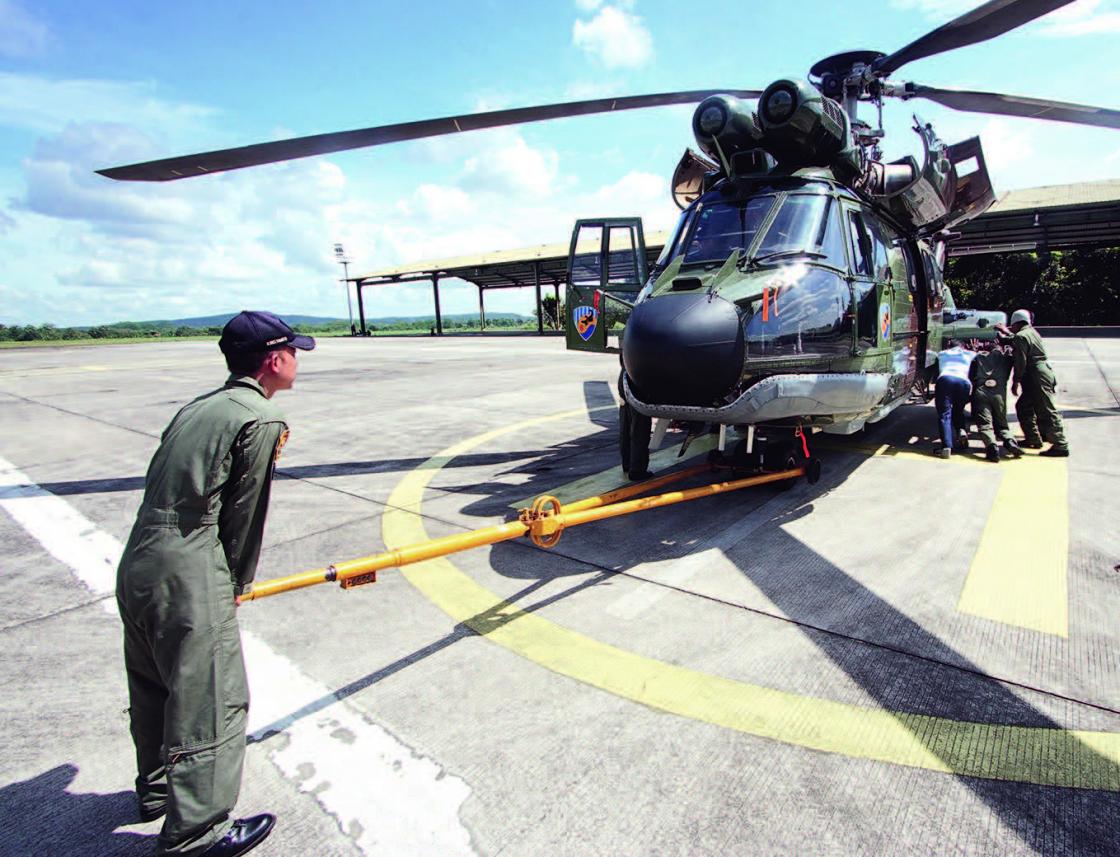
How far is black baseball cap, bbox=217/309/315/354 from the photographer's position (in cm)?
237

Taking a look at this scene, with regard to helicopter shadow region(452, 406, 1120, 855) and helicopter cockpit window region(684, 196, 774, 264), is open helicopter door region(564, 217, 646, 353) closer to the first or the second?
helicopter cockpit window region(684, 196, 774, 264)

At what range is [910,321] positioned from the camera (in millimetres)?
7703

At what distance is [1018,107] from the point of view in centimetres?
791

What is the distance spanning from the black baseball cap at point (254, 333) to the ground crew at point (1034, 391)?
8554 mm

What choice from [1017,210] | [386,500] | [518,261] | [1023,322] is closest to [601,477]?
[386,500]

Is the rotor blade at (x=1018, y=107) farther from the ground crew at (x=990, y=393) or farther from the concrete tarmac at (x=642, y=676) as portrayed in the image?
the concrete tarmac at (x=642, y=676)

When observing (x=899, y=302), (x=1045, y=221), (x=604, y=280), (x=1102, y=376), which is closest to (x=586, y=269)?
(x=604, y=280)

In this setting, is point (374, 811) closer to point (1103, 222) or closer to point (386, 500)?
point (386, 500)

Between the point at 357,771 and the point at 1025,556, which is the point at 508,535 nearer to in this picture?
A: the point at 357,771

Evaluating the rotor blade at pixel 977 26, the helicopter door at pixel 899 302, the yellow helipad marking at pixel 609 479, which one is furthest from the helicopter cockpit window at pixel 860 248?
the yellow helipad marking at pixel 609 479

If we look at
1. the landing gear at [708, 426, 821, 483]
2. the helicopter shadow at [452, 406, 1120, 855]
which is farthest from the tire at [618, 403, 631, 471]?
the landing gear at [708, 426, 821, 483]

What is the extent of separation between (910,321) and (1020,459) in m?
2.06

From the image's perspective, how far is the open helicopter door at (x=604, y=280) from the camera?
21.9ft

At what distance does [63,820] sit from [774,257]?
5.56 meters
